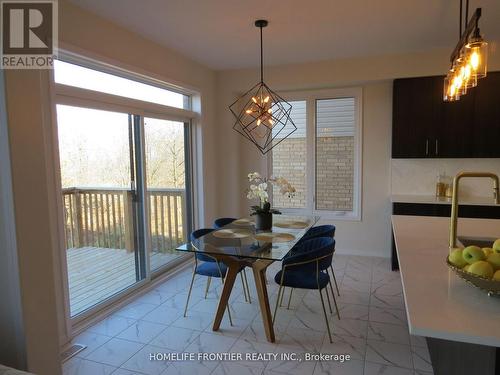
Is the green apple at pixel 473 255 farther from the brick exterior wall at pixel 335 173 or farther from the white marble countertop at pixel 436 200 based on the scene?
the brick exterior wall at pixel 335 173

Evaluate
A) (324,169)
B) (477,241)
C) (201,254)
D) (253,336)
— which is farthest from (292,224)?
(324,169)

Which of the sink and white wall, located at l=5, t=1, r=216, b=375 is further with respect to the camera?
the sink

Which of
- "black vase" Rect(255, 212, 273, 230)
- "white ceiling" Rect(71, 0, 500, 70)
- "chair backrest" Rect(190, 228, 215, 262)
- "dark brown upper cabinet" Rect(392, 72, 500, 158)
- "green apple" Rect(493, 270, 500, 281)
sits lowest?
"chair backrest" Rect(190, 228, 215, 262)

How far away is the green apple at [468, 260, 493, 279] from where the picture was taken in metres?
1.30

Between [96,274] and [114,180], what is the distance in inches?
36.4

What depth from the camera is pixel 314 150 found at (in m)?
5.05

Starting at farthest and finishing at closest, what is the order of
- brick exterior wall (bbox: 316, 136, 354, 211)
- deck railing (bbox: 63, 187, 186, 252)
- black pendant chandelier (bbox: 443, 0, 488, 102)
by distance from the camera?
brick exterior wall (bbox: 316, 136, 354, 211), deck railing (bbox: 63, 187, 186, 252), black pendant chandelier (bbox: 443, 0, 488, 102)

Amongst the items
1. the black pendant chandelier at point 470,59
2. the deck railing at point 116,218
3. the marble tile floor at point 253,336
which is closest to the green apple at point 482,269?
the black pendant chandelier at point 470,59

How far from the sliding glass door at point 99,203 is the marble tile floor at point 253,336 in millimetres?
356

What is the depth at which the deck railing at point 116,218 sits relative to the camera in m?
3.01

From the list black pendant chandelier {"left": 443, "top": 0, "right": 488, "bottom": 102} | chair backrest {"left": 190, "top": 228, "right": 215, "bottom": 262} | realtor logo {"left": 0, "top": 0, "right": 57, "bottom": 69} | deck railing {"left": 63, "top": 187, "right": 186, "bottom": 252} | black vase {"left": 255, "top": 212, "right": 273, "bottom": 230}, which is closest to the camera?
black pendant chandelier {"left": 443, "top": 0, "right": 488, "bottom": 102}

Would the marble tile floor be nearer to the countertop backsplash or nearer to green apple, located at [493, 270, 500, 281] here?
green apple, located at [493, 270, 500, 281]

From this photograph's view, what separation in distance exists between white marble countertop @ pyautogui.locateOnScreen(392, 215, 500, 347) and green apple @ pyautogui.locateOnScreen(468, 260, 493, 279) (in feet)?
0.36

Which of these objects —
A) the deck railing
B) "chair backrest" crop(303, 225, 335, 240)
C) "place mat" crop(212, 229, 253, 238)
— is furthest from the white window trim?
"place mat" crop(212, 229, 253, 238)
